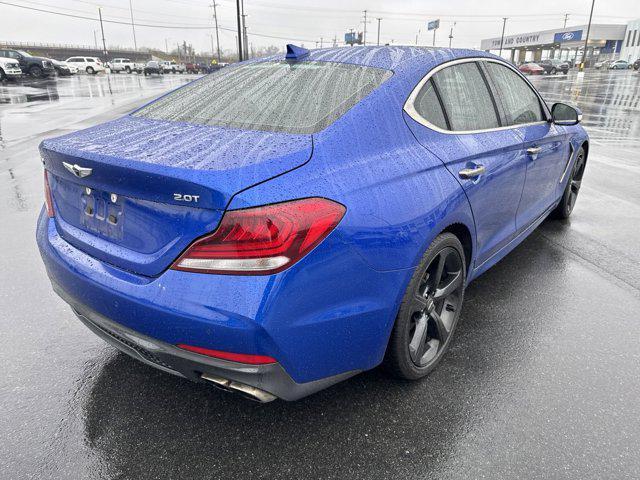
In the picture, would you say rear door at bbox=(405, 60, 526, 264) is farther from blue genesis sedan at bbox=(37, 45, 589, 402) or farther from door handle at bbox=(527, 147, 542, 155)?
door handle at bbox=(527, 147, 542, 155)

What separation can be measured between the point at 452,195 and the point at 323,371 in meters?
1.05

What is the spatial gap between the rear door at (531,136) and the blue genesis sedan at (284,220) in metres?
0.52

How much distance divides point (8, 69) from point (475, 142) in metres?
35.0

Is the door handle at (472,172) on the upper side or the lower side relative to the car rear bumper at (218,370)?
upper

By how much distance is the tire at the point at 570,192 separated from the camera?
484 centimetres

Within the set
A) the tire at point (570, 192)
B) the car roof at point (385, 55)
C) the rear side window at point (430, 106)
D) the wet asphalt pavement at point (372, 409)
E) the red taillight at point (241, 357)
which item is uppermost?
the car roof at point (385, 55)

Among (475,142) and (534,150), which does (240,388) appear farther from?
(534,150)

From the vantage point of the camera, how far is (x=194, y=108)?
2.54 m

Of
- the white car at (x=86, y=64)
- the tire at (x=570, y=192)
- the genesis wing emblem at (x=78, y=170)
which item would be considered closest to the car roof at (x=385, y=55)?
the genesis wing emblem at (x=78, y=170)

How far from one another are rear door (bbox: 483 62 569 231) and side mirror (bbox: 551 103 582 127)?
0.25 feet

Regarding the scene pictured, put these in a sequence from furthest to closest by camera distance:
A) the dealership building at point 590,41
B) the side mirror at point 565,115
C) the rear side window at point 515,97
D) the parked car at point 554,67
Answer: the dealership building at point 590,41 < the parked car at point 554,67 < the side mirror at point 565,115 < the rear side window at point 515,97

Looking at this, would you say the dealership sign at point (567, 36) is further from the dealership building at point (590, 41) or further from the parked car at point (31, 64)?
the parked car at point (31, 64)

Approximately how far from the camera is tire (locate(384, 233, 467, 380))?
2.19 m

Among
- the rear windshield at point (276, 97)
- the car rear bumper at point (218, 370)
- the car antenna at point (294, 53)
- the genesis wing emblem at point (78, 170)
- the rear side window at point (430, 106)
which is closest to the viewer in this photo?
the car rear bumper at point (218, 370)
